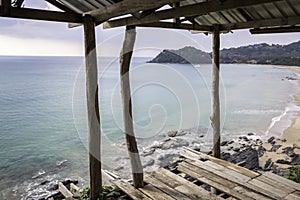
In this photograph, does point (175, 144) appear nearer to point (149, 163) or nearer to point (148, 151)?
point (148, 151)

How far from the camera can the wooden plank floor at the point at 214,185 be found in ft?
11.9

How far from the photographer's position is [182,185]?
3.91 meters

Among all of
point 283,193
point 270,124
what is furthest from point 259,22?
point 270,124

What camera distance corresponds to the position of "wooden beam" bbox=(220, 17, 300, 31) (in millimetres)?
3752

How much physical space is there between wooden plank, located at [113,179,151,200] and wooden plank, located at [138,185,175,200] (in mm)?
60

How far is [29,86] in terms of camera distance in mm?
30141

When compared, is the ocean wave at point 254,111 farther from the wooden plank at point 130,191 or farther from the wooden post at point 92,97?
the wooden post at point 92,97

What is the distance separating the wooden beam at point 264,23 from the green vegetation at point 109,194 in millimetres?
2984

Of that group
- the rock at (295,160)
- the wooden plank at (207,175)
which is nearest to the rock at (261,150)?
the rock at (295,160)

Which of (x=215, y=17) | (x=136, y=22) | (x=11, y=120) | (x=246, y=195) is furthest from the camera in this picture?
(x=11, y=120)

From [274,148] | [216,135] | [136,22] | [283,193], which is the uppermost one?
[136,22]

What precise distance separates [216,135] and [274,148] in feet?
19.6

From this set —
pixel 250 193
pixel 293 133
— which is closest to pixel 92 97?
pixel 250 193

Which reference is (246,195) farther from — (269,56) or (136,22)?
(269,56)
